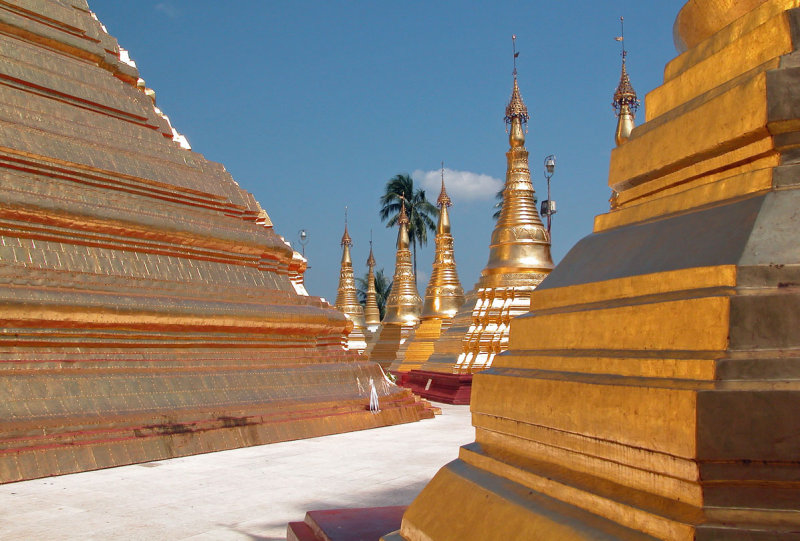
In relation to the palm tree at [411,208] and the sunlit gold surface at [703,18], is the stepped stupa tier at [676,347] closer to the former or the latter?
the sunlit gold surface at [703,18]

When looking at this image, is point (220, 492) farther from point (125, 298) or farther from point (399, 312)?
point (399, 312)

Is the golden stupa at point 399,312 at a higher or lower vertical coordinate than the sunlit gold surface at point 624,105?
lower

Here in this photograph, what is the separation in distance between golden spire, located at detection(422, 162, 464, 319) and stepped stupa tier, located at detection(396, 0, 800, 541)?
1818 centimetres

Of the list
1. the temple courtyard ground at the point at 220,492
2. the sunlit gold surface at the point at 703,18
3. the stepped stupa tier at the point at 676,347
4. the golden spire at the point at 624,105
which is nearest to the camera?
the stepped stupa tier at the point at 676,347

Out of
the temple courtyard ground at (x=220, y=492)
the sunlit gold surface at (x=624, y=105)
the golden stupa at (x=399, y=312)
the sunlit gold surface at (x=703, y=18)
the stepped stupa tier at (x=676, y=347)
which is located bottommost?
the temple courtyard ground at (x=220, y=492)

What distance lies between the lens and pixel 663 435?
62.6 inches

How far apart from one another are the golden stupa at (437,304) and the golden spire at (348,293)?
657 centimetres

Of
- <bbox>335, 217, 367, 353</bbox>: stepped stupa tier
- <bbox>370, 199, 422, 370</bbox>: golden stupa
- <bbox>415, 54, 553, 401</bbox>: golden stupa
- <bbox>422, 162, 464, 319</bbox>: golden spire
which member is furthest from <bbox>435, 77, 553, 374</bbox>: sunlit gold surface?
<bbox>335, 217, 367, 353</bbox>: stepped stupa tier

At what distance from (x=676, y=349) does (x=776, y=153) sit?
0.60 meters

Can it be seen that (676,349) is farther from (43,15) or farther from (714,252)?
(43,15)

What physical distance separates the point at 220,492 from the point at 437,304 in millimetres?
16254

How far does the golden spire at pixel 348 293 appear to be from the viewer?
29047 millimetres

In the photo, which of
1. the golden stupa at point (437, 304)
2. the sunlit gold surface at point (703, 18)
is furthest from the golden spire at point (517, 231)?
the sunlit gold surface at point (703, 18)

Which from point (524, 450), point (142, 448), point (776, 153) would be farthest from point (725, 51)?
point (142, 448)
